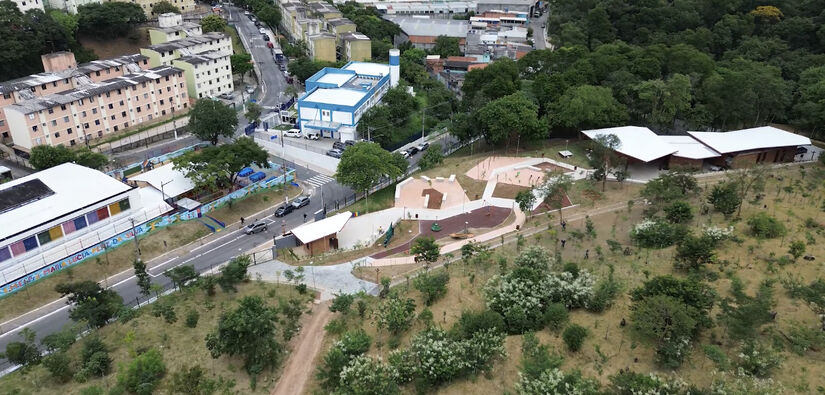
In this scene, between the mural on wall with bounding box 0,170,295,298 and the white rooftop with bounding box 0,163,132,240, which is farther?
the white rooftop with bounding box 0,163,132,240

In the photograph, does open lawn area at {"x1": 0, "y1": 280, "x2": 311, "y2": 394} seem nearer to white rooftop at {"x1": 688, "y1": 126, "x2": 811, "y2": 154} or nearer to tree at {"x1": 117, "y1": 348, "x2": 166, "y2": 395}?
tree at {"x1": 117, "y1": 348, "x2": 166, "y2": 395}

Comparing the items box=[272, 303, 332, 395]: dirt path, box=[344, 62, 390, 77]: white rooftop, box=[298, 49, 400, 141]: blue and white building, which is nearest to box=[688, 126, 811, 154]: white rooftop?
box=[298, 49, 400, 141]: blue and white building

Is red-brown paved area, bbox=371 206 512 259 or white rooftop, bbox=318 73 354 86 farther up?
white rooftop, bbox=318 73 354 86

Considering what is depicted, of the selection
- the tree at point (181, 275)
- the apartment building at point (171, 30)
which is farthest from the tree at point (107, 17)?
the tree at point (181, 275)

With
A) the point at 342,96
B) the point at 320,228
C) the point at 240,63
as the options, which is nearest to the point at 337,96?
the point at 342,96

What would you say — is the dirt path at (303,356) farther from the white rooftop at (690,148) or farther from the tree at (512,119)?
the white rooftop at (690,148)

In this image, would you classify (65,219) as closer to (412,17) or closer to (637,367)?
(637,367)

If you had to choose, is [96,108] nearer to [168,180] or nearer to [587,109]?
[168,180]

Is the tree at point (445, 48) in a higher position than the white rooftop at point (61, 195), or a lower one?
higher
